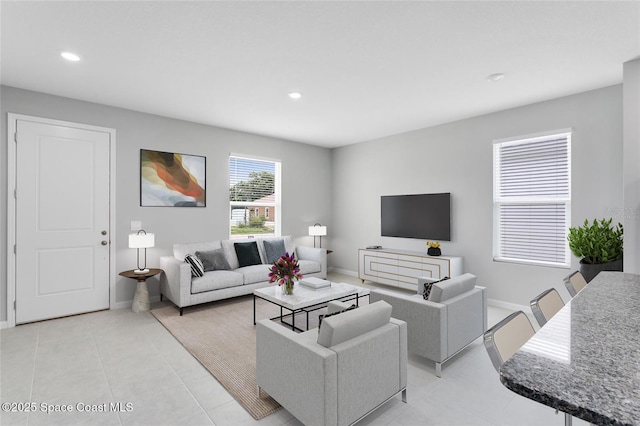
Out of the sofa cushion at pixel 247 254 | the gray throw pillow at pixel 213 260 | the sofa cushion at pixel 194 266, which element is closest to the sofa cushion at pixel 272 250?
the sofa cushion at pixel 247 254

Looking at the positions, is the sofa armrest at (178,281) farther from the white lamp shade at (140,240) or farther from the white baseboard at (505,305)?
the white baseboard at (505,305)

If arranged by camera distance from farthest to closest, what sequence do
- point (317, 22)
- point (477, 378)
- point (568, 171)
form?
point (568, 171)
point (477, 378)
point (317, 22)

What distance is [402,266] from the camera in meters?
5.17

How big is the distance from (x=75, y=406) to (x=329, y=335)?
1911mm

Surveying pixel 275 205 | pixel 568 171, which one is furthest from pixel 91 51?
pixel 568 171

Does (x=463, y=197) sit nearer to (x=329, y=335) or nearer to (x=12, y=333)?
(x=329, y=335)

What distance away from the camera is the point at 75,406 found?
2.19 metres

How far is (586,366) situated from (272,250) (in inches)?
194

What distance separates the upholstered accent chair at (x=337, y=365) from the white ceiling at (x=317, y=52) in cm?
211

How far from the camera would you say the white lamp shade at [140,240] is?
13.4ft

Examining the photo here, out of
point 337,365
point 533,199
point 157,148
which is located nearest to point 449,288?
point 337,365

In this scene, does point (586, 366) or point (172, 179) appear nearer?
point (586, 366)

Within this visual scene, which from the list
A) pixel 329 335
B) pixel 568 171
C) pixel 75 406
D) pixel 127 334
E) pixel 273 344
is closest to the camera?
pixel 329 335

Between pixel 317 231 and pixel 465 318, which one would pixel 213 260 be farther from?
pixel 465 318
